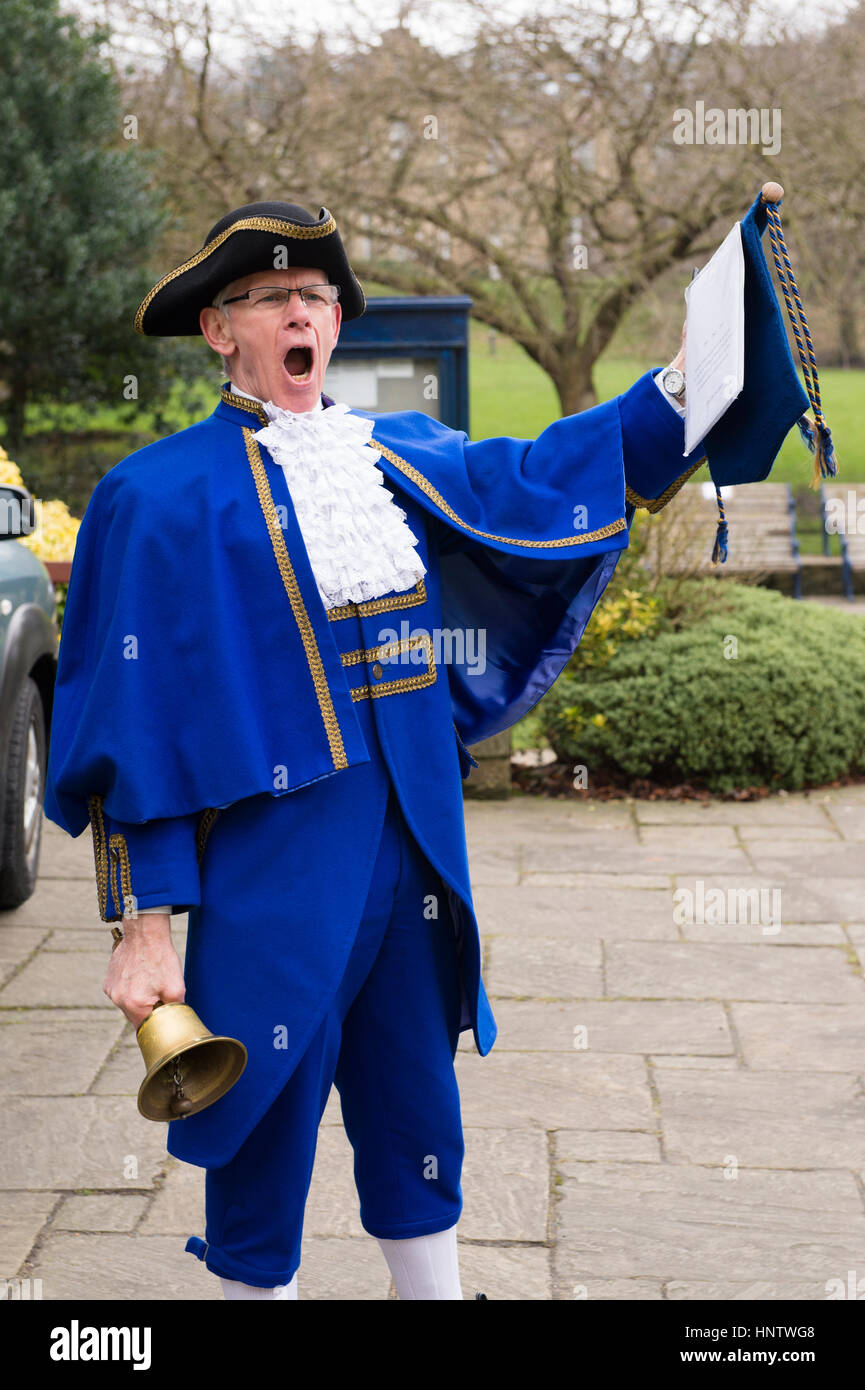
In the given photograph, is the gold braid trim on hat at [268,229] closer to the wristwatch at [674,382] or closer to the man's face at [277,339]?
the man's face at [277,339]

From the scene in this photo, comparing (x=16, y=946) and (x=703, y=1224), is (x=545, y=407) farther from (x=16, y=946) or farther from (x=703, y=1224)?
(x=703, y=1224)

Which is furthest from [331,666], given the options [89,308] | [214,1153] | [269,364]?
[89,308]

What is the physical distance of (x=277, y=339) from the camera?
2115 millimetres

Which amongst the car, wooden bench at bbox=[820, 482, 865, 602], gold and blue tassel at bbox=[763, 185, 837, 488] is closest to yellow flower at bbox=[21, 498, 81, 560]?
the car

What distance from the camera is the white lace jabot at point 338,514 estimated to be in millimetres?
2158

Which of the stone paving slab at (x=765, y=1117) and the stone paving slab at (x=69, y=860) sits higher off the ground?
the stone paving slab at (x=69, y=860)

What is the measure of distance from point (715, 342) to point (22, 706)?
11.8 feet

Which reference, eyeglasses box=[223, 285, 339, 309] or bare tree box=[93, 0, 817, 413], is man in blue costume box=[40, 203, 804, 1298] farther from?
bare tree box=[93, 0, 817, 413]

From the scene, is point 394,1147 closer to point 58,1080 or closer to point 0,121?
point 58,1080

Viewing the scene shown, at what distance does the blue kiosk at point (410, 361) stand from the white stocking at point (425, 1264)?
5001mm

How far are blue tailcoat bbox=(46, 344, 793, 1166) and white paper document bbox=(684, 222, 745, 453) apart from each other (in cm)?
11

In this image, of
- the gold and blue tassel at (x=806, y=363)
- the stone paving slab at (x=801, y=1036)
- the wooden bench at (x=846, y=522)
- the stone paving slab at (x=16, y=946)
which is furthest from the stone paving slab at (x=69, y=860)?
the wooden bench at (x=846, y=522)

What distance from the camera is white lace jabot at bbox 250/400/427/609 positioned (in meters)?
2.16

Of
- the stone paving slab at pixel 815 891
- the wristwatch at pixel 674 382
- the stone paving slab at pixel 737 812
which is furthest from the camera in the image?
the stone paving slab at pixel 737 812
